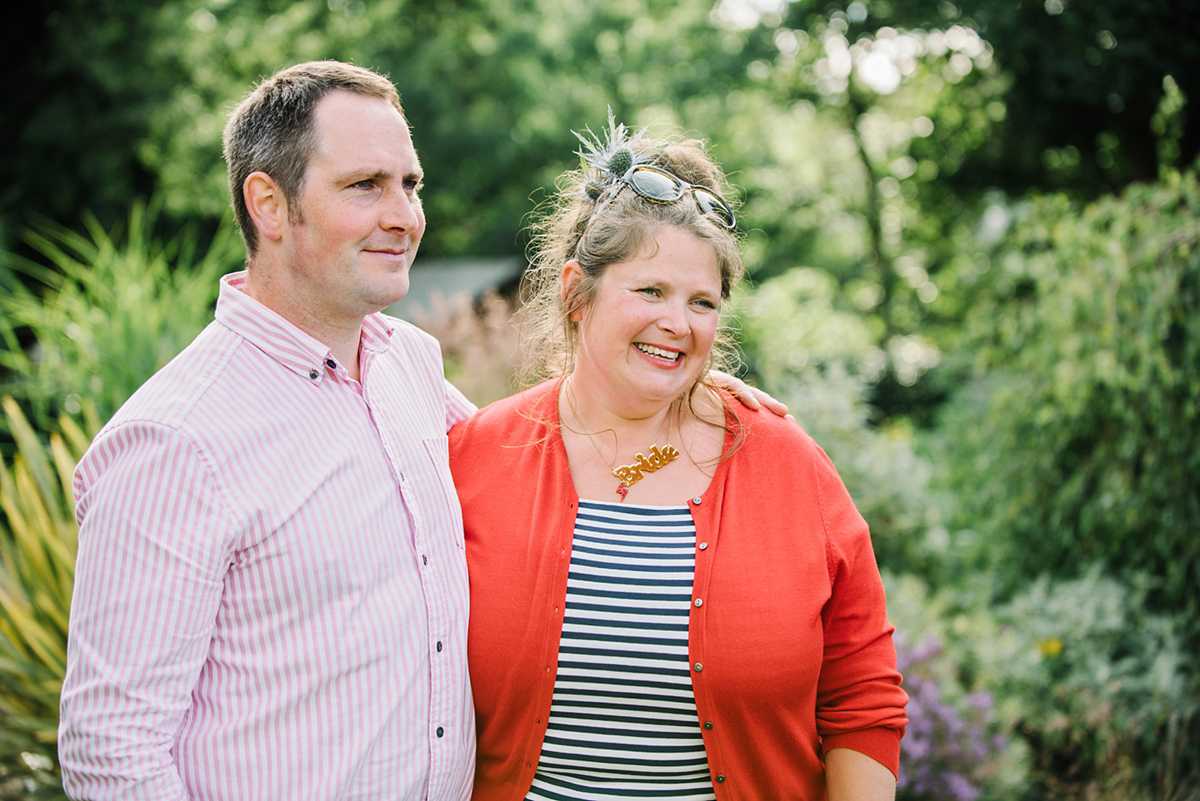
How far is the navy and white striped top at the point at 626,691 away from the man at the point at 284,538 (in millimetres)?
236

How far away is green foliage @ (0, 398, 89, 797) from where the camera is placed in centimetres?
273

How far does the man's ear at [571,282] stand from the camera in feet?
7.17

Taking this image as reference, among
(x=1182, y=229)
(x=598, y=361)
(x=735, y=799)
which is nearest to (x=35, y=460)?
(x=598, y=361)

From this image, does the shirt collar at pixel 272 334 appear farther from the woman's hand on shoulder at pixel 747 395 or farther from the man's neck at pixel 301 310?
the woman's hand on shoulder at pixel 747 395

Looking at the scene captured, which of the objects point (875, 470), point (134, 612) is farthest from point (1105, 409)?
point (134, 612)

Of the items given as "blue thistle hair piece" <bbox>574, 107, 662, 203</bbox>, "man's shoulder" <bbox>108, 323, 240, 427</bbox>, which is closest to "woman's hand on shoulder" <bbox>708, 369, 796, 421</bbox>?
"blue thistle hair piece" <bbox>574, 107, 662, 203</bbox>

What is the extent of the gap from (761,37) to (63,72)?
1303 cm

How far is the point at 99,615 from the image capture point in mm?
1474

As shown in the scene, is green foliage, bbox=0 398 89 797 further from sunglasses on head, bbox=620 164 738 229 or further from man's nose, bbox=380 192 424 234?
sunglasses on head, bbox=620 164 738 229

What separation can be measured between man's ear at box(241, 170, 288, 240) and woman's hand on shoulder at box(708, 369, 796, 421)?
1196 millimetres

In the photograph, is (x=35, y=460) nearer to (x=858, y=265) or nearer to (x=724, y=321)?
Result: (x=724, y=321)

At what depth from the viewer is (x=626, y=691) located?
1.89 metres

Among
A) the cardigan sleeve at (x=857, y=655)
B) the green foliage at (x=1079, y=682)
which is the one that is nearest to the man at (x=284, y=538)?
the cardigan sleeve at (x=857, y=655)

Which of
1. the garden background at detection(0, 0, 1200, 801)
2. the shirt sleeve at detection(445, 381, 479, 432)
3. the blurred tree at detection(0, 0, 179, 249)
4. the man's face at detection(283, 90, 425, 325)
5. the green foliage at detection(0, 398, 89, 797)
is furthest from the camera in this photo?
the blurred tree at detection(0, 0, 179, 249)
